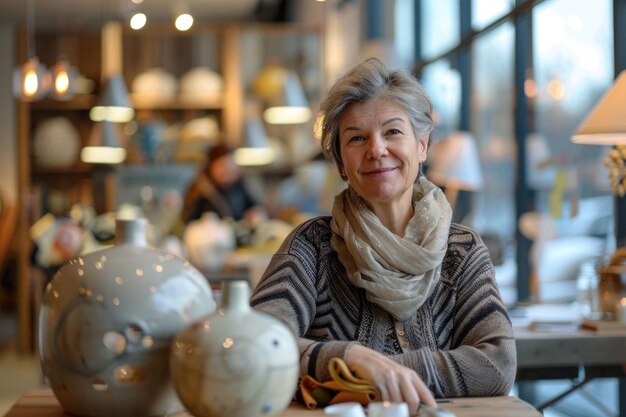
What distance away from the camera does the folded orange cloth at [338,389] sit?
1.84 meters

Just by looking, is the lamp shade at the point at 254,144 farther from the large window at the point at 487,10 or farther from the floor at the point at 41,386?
the large window at the point at 487,10

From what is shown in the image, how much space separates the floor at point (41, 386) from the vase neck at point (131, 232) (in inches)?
111

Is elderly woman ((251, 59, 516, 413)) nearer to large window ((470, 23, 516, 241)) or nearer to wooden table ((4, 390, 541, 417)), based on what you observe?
wooden table ((4, 390, 541, 417))

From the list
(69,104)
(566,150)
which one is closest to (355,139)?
(566,150)

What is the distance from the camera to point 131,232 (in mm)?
1646

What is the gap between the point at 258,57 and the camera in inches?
434

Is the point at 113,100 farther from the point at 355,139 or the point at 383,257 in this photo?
the point at 383,257

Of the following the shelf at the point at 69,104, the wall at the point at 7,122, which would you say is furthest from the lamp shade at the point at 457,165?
the wall at the point at 7,122

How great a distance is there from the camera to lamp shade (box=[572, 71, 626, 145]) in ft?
10.3

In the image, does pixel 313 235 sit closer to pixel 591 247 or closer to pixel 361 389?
pixel 361 389

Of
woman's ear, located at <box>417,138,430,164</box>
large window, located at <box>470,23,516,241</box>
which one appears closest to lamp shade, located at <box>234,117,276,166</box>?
large window, located at <box>470,23,516,241</box>

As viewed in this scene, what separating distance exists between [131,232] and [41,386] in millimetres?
6429

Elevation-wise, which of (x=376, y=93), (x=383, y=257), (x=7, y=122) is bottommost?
(x=383, y=257)

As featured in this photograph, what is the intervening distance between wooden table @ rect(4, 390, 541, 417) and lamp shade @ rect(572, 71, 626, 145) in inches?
55.8
